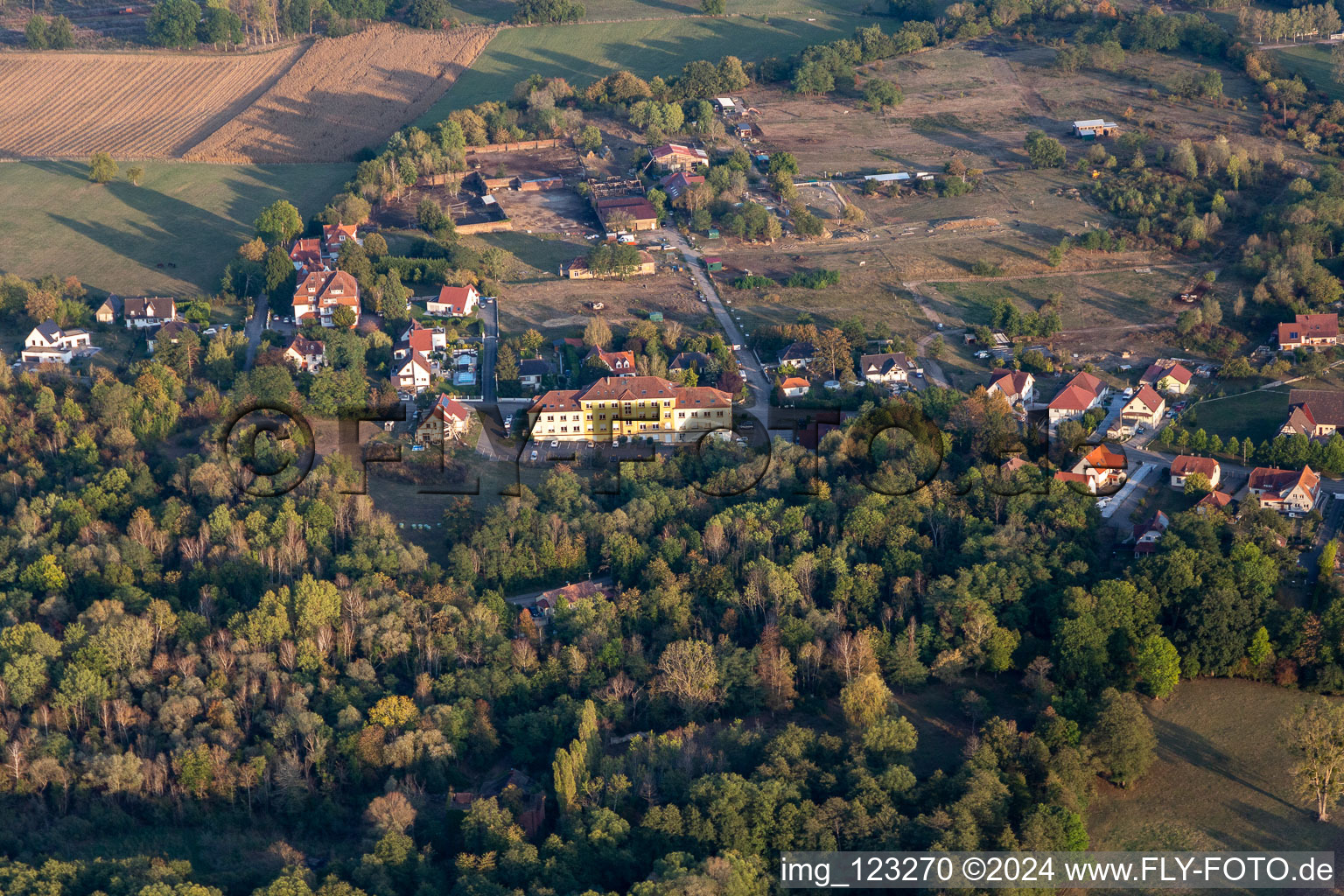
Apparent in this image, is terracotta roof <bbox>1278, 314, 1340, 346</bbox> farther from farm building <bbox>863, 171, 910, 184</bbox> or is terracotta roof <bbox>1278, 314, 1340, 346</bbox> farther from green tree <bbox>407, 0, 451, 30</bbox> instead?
green tree <bbox>407, 0, 451, 30</bbox>

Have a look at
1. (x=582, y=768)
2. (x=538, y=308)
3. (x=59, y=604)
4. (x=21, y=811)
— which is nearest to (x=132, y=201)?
(x=538, y=308)

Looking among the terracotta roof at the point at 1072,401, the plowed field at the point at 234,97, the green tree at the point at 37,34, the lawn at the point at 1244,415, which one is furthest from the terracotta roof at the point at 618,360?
the green tree at the point at 37,34

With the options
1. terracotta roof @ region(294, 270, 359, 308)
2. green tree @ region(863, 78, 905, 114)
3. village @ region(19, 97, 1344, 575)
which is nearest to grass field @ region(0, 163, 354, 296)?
village @ region(19, 97, 1344, 575)

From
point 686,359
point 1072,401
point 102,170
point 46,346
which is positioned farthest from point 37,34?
point 1072,401

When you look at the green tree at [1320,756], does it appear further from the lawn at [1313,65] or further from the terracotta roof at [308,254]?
the lawn at [1313,65]

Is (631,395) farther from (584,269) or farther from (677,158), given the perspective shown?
(677,158)

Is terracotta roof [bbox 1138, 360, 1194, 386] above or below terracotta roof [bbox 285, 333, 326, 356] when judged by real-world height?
above
